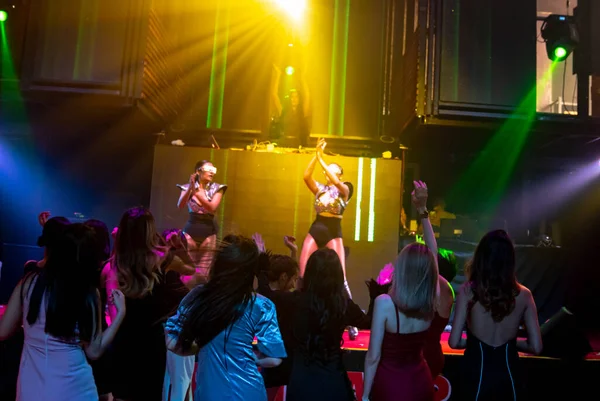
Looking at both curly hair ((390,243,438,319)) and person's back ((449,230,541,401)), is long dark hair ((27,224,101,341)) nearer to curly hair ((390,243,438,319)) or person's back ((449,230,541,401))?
curly hair ((390,243,438,319))

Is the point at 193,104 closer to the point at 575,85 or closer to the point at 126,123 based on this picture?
the point at 126,123

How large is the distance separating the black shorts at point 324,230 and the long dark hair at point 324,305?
3080 millimetres

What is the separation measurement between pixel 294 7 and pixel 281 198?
4359 millimetres

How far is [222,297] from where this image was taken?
1.84 m

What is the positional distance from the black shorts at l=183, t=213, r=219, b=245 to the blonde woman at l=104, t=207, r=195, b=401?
299 cm

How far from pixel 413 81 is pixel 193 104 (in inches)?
170

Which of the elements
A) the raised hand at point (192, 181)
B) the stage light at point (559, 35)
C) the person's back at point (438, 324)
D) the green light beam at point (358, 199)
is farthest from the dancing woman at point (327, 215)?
the stage light at point (559, 35)

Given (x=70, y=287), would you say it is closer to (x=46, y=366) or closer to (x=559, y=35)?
(x=46, y=366)

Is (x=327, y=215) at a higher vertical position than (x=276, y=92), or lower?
lower

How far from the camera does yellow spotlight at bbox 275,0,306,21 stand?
28.5ft

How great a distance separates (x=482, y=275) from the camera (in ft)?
7.39

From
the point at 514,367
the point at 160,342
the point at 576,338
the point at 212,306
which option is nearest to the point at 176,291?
the point at 160,342

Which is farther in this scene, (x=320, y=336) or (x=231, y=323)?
(x=320, y=336)

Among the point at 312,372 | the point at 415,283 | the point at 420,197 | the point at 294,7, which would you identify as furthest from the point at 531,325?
the point at 294,7
